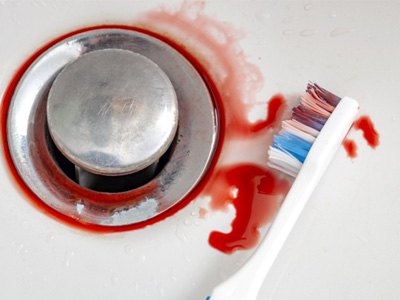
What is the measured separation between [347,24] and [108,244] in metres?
0.30

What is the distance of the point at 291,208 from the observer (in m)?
0.47

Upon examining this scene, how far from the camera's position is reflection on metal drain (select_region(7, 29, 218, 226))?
0.47m

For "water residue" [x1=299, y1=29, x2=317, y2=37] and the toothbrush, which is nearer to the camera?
the toothbrush

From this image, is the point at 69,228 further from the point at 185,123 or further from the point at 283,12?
the point at 283,12

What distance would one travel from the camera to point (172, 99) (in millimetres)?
488

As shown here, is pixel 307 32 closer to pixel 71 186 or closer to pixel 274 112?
pixel 274 112

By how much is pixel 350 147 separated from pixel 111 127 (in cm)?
21

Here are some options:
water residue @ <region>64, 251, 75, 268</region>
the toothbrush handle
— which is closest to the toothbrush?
the toothbrush handle

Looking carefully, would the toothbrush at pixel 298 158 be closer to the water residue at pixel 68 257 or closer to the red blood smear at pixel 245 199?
the red blood smear at pixel 245 199

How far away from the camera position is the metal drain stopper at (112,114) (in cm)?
47

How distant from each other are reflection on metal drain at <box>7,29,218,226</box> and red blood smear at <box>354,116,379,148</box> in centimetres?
13

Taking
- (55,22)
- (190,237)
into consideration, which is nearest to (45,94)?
(55,22)

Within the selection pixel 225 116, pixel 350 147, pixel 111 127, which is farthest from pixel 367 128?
pixel 111 127

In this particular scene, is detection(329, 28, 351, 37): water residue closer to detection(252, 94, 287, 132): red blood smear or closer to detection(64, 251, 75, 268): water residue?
detection(252, 94, 287, 132): red blood smear
